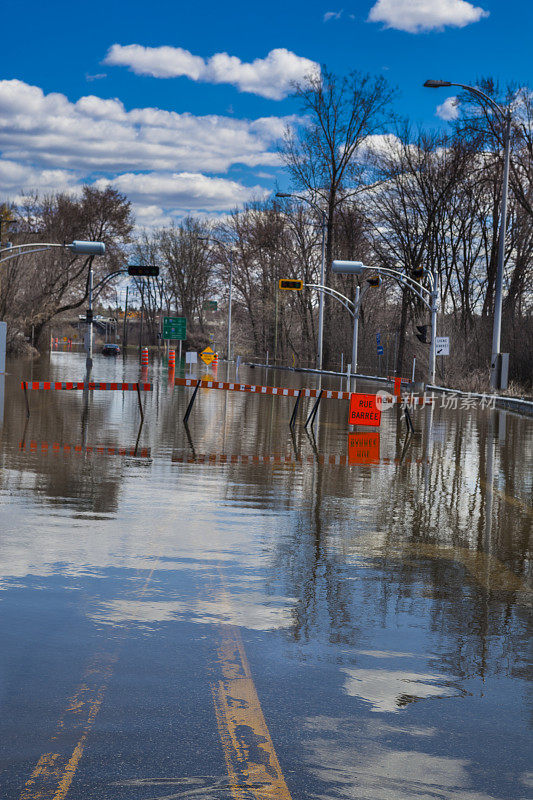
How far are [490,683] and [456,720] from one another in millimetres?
627

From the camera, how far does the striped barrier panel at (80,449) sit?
49.8 ft

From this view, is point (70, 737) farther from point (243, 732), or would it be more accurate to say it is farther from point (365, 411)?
point (365, 411)

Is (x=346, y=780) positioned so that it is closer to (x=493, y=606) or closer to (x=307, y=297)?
(x=493, y=606)

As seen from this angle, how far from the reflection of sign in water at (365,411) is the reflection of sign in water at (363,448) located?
0.90 ft

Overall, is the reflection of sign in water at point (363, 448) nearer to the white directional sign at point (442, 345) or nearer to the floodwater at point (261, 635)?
the floodwater at point (261, 635)

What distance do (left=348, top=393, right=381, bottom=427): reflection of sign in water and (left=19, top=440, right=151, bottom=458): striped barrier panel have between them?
6206mm

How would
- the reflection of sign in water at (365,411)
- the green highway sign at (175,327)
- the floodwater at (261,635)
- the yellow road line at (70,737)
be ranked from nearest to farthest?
the yellow road line at (70,737) → the floodwater at (261,635) → the reflection of sign in water at (365,411) → the green highway sign at (175,327)

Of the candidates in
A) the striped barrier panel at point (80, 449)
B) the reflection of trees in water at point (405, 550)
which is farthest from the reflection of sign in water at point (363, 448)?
the striped barrier panel at point (80, 449)

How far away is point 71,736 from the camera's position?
4.32m

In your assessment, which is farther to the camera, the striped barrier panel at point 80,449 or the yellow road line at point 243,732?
the striped barrier panel at point 80,449

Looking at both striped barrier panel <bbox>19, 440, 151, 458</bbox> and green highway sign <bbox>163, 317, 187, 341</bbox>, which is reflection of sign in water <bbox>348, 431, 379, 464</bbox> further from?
green highway sign <bbox>163, 317, 187, 341</bbox>

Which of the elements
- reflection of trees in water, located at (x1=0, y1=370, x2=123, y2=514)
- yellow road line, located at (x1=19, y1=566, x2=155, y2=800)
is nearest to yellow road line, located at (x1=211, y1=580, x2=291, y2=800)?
yellow road line, located at (x1=19, y1=566, x2=155, y2=800)

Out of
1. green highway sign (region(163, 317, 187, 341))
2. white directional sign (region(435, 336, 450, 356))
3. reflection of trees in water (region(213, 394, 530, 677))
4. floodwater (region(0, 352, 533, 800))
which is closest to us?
floodwater (region(0, 352, 533, 800))

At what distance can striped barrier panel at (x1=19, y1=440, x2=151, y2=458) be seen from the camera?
Answer: 49.8ft
